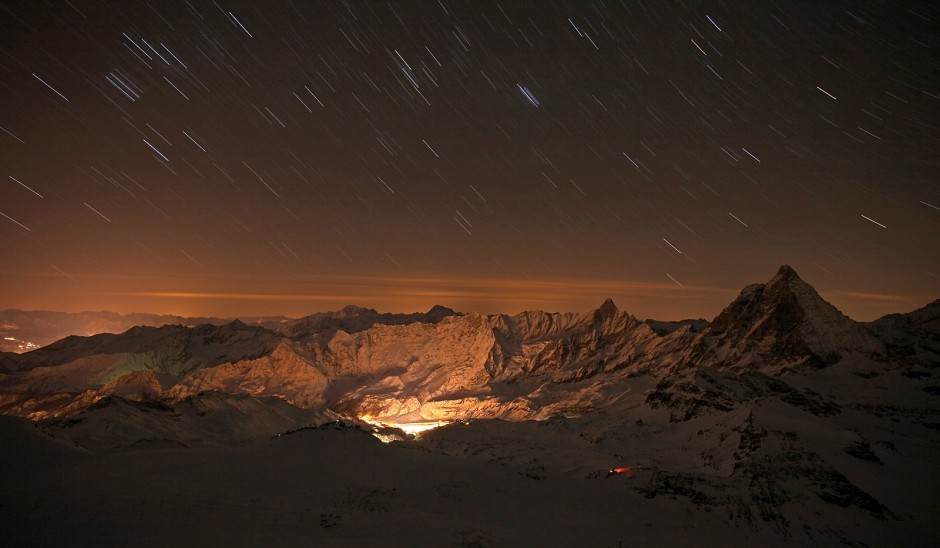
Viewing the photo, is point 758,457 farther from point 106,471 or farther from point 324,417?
point 324,417

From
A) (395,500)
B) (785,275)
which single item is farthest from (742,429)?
(785,275)

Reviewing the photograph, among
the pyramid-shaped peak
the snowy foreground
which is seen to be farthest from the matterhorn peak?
the snowy foreground

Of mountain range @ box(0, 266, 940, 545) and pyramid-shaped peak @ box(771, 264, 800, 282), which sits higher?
pyramid-shaped peak @ box(771, 264, 800, 282)

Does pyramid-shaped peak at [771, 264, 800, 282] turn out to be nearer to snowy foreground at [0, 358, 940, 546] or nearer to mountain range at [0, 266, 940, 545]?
mountain range at [0, 266, 940, 545]

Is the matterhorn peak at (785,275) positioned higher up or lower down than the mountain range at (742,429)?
higher up

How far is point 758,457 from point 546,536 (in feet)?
149

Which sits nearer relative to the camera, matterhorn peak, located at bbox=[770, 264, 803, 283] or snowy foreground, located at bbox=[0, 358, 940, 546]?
snowy foreground, located at bbox=[0, 358, 940, 546]

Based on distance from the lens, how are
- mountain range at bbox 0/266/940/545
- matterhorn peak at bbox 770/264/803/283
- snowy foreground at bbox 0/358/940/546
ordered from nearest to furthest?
snowy foreground at bbox 0/358/940/546
mountain range at bbox 0/266/940/545
matterhorn peak at bbox 770/264/803/283

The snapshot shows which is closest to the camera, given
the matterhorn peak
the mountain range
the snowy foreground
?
the snowy foreground

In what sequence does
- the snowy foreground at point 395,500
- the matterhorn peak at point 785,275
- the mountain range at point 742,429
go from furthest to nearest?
the matterhorn peak at point 785,275, the mountain range at point 742,429, the snowy foreground at point 395,500

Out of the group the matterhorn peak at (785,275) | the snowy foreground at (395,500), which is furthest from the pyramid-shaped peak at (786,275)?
the snowy foreground at (395,500)

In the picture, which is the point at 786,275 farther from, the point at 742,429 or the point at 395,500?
the point at 395,500

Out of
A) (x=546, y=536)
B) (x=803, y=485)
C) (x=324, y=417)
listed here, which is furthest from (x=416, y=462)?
(x=324, y=417)

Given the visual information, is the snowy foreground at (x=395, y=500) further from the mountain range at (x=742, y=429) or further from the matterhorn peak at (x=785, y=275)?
the matterhorn peak at (x=785, y=275)
